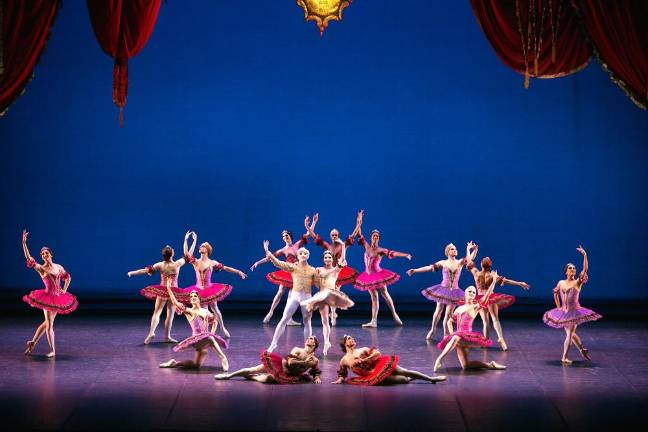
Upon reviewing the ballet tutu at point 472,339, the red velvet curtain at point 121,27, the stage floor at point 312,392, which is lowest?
the stage floor at point 312,392

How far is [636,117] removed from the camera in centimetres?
1335

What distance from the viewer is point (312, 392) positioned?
8.41 meters

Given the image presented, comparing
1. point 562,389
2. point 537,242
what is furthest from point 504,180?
point 562,389

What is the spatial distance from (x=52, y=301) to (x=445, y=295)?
12.7 ft

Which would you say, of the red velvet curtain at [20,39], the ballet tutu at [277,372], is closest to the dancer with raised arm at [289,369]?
the ballet tutu at [277,372]

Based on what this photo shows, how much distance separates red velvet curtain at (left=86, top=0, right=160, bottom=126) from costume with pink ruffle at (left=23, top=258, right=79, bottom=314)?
1.88 meters

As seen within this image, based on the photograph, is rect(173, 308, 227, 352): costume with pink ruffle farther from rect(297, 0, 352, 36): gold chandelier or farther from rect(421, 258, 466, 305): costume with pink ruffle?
rect(297, 0, 352, 36): gold chandelier

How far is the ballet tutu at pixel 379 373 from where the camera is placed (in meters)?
8.67

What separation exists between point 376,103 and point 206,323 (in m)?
4.83

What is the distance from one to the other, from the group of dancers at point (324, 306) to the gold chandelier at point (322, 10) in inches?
104

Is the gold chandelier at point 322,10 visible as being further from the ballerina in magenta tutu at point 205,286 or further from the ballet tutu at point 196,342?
the ballet tutu at point 196,342

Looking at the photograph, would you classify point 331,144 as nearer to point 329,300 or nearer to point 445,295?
point 445,295

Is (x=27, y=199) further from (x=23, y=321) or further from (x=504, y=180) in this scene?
(x=504, y=180)

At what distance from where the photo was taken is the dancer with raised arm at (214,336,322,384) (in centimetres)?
871
